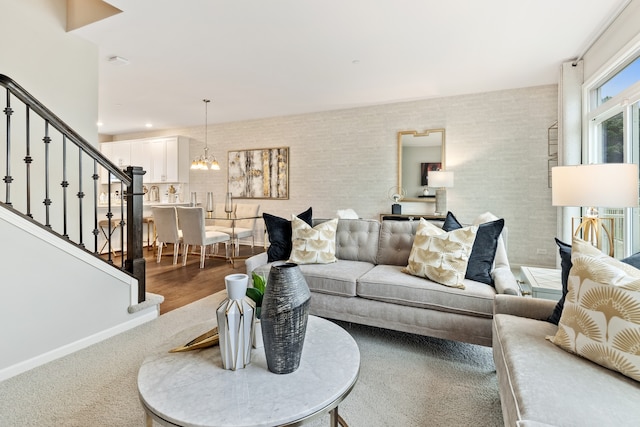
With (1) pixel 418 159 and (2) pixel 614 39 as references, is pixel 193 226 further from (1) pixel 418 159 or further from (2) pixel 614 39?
(2) pixel 614 39

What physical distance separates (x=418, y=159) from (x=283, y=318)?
4.56 meters

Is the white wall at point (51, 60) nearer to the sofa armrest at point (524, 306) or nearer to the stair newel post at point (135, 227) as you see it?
the stair newel post at point (135, 227)

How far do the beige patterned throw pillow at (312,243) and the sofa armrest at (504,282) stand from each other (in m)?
1.24

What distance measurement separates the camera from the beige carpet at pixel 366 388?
153 cm

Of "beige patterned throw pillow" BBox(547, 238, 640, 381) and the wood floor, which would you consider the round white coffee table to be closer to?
"beige patterned throw pillow" BBox(547, 238, 640, 381)

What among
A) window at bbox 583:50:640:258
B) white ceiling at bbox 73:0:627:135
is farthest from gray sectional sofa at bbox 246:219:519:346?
white ceiling at bbox 73:0:627:135

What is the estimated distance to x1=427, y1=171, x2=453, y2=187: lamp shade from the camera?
4.62 m

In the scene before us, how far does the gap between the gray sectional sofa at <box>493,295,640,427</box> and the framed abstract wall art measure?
5.18 meters

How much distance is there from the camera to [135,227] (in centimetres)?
267

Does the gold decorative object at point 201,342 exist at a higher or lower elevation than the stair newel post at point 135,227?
lower

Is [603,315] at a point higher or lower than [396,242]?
lower

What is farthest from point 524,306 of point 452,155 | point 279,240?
point 452,155

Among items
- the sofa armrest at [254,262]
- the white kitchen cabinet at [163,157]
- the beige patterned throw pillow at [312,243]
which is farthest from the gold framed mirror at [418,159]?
the white kitchen cabinet at [163,157]

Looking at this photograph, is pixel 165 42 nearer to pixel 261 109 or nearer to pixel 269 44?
pixel 269 44
